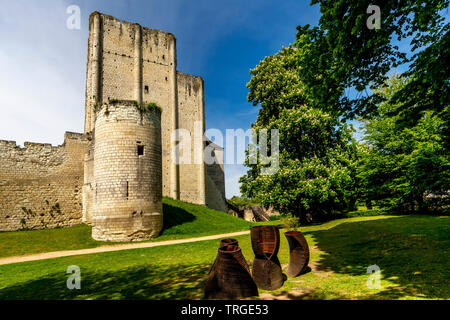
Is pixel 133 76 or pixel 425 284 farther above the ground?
pixel 133 76

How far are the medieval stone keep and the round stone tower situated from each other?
63 mm

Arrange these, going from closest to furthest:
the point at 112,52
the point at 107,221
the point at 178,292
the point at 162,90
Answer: the point at 178,292, the point at 107,221, the point at 112,52, the point at 162,90

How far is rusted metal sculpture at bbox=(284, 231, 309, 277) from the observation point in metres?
5.85

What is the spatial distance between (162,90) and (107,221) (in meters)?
23.9

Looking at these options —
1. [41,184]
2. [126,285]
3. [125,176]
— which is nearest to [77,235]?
[125,176]

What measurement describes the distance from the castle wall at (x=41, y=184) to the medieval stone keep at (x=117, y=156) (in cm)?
6

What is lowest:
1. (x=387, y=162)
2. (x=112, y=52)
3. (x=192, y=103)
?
(x=387, y=162)

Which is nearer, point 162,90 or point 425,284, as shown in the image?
point 425,284

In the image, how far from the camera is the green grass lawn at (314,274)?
179 inches

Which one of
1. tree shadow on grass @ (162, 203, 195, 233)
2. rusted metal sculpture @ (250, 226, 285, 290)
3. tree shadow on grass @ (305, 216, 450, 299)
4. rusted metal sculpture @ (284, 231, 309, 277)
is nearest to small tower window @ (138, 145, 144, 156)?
tree shadow on grass @ (162, 203, 195, 233)

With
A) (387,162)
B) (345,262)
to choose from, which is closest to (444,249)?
(345,262)

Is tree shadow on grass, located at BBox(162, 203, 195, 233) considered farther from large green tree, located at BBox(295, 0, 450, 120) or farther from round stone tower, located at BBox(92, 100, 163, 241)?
large green tree, located at BBox(295, 0, 450, 120)

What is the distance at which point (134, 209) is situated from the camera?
49.9 feet
